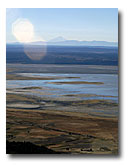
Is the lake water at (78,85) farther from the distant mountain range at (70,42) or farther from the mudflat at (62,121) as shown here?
the distant mountain range at (70,42)

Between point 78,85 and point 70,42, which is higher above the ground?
point 70,42

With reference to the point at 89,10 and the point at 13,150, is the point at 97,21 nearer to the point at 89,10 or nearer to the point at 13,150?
the point at 89,10

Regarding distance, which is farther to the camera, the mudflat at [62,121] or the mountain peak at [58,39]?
the mountain peak at [58,39]

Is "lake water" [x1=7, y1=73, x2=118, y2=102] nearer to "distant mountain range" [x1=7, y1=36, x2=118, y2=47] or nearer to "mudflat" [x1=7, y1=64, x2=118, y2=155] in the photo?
"mudflat" [x1=7, y1=64, x2=118, y2=155]

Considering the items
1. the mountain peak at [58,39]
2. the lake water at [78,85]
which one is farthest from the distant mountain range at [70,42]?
the lake water at [78,85]

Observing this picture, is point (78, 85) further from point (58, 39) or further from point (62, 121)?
point (58, 39)

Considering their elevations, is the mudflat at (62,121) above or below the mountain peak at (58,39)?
below

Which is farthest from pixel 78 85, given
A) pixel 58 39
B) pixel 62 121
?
pixel 58 39

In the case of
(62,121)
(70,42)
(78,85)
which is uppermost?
(70,42)
